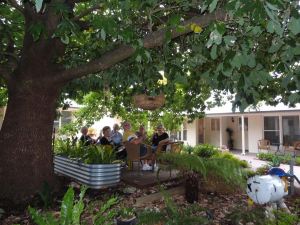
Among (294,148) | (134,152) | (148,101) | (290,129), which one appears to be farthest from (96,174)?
(290,129)

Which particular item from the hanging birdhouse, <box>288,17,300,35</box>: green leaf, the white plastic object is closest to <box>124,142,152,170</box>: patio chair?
the hanging birdhouse

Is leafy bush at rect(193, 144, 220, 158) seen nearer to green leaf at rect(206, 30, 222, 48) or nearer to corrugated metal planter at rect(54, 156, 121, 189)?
corrugated metal planter at rect(54, 156, 121, 189)

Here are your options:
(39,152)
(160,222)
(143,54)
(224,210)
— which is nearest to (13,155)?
(39,152)

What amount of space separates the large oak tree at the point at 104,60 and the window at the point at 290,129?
1320 cm

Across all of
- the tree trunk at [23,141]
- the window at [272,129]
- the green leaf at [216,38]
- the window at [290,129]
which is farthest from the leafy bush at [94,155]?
the window at [272,129]

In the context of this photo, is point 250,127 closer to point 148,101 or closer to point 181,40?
point 148,101

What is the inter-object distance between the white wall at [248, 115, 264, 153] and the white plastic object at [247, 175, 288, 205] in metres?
16.6

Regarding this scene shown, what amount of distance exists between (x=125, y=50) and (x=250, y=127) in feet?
62.1

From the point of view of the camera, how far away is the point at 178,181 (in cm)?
754

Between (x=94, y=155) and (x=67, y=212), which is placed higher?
(x=94, y=155)

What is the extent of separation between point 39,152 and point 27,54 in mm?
2028

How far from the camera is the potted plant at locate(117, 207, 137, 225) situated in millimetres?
4213

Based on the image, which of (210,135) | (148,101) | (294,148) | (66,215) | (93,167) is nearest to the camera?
(66,215)

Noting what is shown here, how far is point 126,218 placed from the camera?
4297 mm
